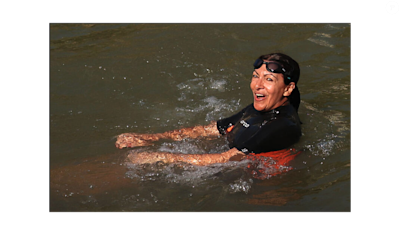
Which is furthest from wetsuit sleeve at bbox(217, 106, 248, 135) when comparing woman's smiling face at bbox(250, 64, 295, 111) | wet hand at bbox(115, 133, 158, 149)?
wet hand at bbox(115, 133, 158, 149)

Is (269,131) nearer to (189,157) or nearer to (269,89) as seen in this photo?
(269,89)

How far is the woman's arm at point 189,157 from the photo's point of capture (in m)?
5.08

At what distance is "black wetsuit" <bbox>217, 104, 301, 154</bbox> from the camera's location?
4.93 metres


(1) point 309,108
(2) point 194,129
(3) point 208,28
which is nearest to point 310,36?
(3) point 208,28

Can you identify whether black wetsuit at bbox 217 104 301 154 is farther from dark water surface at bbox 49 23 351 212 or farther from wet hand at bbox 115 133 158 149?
wet hand at bbox 115 133 158 149

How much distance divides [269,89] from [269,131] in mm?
501

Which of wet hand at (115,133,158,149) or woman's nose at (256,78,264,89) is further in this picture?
wet hand at (115,133,158,149)

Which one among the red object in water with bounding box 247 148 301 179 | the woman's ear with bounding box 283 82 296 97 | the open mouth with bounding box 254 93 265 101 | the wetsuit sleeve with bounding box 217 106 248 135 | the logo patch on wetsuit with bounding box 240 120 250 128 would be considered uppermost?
the woman's ear with bounding box 283 82 296 97

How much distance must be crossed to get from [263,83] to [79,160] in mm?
2537

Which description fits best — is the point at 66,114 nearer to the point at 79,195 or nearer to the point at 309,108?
the point at 79,195

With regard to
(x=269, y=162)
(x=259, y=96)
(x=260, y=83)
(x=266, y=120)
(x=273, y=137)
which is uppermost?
(x=260, y=83)

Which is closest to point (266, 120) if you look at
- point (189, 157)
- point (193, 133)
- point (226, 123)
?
point (226, 123)

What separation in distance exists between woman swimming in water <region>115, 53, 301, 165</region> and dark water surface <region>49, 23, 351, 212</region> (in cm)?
14

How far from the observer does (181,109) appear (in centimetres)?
702
